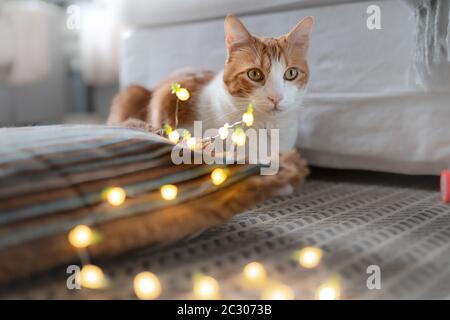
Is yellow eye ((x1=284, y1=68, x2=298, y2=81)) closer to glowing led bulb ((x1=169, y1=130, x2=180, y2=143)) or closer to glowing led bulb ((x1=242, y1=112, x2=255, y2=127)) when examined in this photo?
glowing led bulb ((x1=242, y1=112, x2=255, y2=127))

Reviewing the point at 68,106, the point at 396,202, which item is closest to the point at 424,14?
the point at 396,202

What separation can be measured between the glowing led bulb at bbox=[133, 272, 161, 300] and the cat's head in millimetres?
479

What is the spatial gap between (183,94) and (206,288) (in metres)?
0.60

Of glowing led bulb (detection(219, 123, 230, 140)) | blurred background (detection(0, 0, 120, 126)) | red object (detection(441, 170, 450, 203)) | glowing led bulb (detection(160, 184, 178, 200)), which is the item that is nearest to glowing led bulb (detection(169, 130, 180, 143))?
glowing led bulb (detection(219, 123, 230, 140))

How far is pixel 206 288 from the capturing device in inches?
21.6

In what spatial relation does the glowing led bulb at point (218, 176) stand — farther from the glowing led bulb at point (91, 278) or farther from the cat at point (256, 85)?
the cat at point (256, 85)

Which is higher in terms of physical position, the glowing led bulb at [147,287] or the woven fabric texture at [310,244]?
the woven fabric texture at [310,244]

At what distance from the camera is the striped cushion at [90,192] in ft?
1.82

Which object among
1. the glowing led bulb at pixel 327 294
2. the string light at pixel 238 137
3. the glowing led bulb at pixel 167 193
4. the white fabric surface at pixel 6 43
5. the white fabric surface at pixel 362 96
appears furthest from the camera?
the white fabric surface at pixel 6 43

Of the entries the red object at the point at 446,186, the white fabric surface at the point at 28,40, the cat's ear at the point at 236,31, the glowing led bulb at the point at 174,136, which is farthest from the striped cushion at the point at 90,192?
the white fabric surface at the point at 28,40

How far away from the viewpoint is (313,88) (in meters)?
1.09

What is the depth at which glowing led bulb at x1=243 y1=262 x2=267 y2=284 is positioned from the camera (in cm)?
58

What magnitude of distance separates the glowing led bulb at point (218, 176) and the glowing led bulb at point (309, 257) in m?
0.15

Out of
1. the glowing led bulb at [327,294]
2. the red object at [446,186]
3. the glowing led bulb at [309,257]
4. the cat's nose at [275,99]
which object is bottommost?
the glowing led bulb at [327,294]
